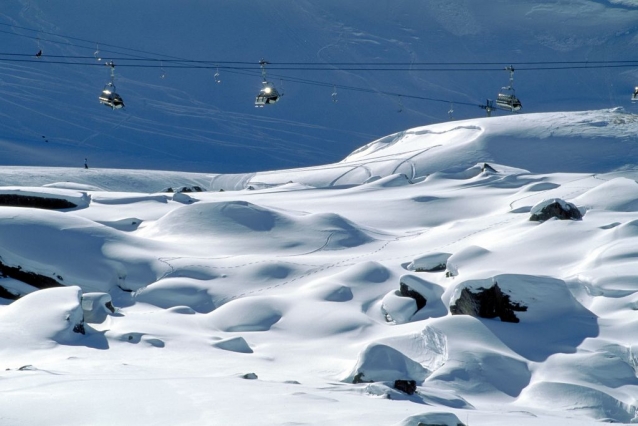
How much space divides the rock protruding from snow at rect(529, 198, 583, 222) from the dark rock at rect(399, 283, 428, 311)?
14.7 feet

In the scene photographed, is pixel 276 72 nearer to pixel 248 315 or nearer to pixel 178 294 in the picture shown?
pixel 178 294

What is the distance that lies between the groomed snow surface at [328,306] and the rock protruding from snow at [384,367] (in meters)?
0.02

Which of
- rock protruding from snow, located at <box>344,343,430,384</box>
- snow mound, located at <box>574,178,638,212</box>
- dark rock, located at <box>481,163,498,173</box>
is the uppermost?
dark rock, located at <box>481,163,498,173</box>

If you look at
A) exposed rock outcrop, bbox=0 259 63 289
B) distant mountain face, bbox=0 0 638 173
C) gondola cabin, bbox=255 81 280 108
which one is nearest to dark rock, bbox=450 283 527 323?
exposed rock outcrop, bbox=0 259 63 289

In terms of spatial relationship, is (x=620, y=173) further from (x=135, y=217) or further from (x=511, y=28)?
(x=511, y=28)

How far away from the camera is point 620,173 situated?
2928 centimetres

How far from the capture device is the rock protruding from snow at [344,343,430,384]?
12.3 metres

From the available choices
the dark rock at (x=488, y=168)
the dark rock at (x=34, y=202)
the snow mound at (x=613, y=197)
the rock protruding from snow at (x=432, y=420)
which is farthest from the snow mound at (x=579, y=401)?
the dark rock at (x=488, y=168)

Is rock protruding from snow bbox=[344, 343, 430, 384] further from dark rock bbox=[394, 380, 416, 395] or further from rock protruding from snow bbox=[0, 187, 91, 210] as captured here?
rock protruding from snow bbox=[0, 187, 91, 210]

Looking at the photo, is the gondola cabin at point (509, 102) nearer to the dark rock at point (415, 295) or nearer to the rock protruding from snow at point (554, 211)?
the rock protruding from snow at point (554, 211)

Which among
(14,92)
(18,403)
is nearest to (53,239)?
(18,403)

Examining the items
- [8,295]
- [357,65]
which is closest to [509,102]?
[8,295]

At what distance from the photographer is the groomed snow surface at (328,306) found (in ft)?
31.2

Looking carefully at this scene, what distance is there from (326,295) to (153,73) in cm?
5105
